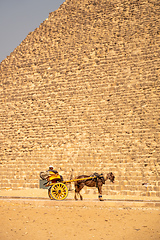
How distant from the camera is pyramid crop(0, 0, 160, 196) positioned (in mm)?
12789

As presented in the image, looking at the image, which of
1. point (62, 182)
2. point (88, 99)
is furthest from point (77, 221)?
point (88, 99)

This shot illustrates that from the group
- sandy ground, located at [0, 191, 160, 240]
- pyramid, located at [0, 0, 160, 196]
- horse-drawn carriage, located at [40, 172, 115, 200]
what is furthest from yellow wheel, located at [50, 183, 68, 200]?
pyramid, located at [0, 0, 160, 196]

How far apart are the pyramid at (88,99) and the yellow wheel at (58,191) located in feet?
9.35

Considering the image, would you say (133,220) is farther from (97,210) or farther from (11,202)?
(11,202)

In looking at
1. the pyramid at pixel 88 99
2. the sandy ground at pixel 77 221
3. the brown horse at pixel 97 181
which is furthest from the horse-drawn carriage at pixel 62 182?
the pyramid at pixel 88 99

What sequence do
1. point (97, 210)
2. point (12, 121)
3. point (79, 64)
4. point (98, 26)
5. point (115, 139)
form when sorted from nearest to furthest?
point (97, 210) < point (115, 139) < point (12, 121) < point (79, 64) < point (98, 26)

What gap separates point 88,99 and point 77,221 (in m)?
9.89

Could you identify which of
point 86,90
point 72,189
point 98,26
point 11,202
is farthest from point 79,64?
point 11,202

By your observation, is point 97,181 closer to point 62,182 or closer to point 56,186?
point 62,182

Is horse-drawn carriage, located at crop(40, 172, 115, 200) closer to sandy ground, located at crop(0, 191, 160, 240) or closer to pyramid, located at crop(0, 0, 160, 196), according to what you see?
sandy ground, located at crop(0, 191, 160, 240)

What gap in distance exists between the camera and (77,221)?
6355 millimetres

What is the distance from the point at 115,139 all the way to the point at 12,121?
20.6ft

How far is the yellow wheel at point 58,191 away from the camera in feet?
28.4

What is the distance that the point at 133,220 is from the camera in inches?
252
